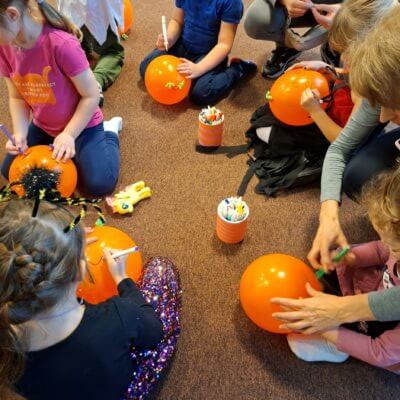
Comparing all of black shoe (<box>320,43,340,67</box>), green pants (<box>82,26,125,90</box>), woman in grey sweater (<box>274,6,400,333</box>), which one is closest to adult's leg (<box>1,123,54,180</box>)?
green pants (<box>82,26,125,90</box>)

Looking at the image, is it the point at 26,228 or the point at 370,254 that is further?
the point at 370,254

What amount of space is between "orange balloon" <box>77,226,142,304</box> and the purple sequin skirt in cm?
8

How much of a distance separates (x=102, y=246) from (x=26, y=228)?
376mm

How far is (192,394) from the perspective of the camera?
38.7 inches

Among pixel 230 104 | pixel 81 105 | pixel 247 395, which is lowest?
pixel 247 395

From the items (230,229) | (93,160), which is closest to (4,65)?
(93,160)

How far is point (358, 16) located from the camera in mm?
1175

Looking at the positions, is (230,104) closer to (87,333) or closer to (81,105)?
(81,105)

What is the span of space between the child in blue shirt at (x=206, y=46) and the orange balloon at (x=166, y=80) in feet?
0.11

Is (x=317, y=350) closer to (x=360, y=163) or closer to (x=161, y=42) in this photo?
(x=360, y=163)

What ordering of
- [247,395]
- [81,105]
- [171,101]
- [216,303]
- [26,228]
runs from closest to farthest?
[26,228] → [247,395] → [216,303] → [81,105] → [171,101]

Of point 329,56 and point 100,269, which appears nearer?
point 100,269

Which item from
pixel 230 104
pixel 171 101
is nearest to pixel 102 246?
pixel 171 101

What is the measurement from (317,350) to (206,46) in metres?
1.40
